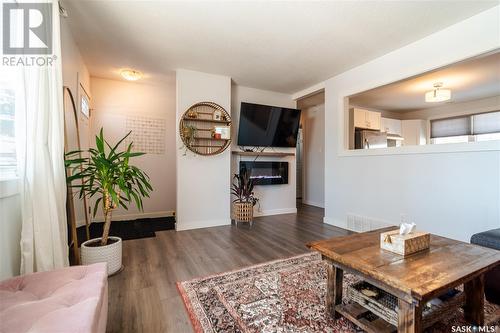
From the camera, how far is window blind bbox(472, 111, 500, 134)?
15.3ft

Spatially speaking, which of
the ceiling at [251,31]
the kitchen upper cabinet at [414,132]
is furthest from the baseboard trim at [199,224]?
the kitchen upper cabinet at [414,132]

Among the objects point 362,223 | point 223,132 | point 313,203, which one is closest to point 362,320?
point 362,223

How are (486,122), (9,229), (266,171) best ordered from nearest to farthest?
(9,229), (266,171), (486,122)

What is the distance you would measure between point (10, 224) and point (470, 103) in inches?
296

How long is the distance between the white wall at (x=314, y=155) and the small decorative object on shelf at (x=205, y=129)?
288cm

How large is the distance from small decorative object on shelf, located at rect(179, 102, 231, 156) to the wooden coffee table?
8.79 feet

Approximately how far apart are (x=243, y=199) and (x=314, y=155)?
284cm

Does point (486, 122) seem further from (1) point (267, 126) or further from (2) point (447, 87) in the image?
(1) point (267, 126)

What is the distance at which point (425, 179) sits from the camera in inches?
108

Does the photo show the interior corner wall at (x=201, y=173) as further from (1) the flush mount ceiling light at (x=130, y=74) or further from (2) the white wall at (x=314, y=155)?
(2) the white wall at (x=314, y=155)

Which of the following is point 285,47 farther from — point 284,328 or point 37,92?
point 284,328

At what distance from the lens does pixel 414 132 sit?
5824 mm

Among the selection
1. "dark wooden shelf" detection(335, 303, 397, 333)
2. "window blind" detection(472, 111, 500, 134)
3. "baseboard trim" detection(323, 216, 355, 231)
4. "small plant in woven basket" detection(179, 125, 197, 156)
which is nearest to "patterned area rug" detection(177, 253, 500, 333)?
"dark wooden shelf" detection(335, 303, 397, 333)

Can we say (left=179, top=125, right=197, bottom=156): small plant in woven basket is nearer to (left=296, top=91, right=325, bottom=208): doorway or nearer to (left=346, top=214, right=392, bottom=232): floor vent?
(left=346, top=214, right=392, bottom=232): floor vent
